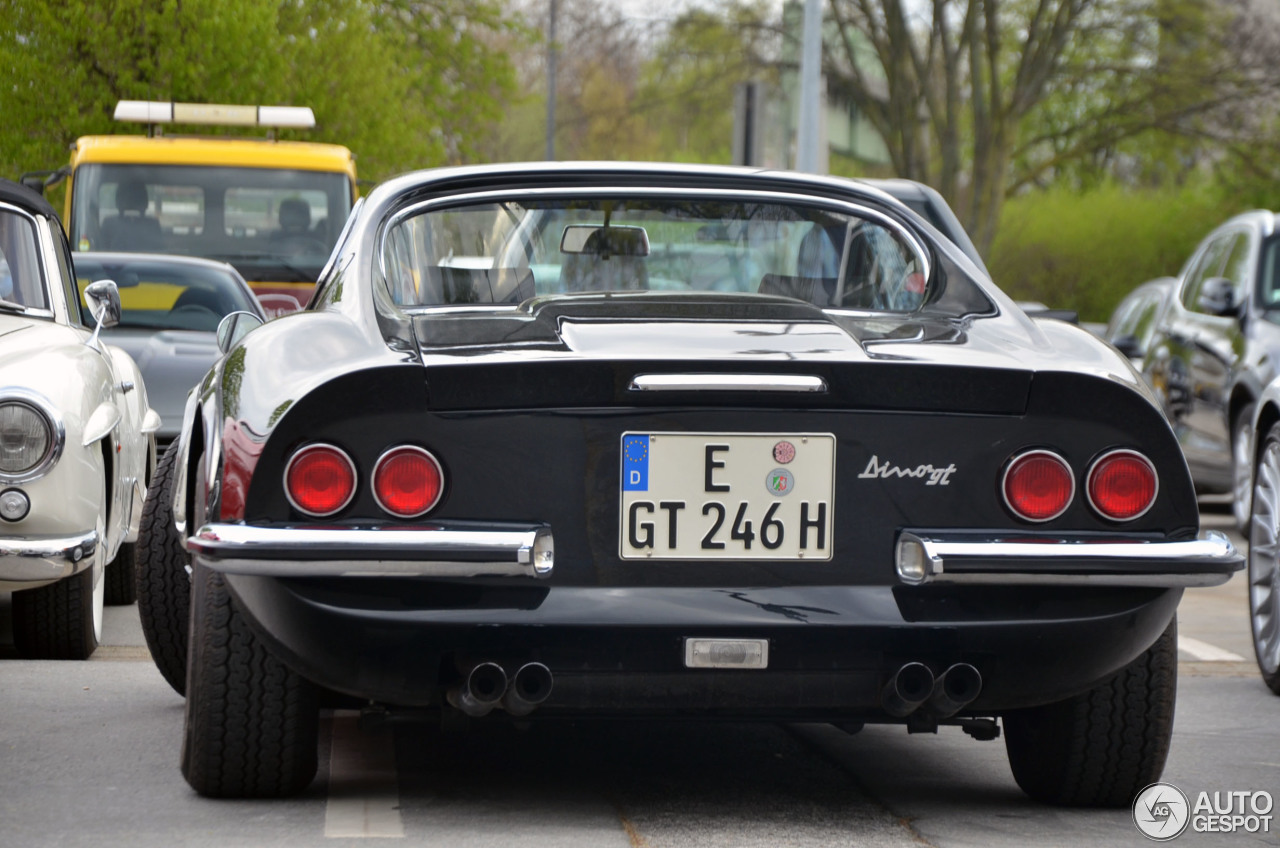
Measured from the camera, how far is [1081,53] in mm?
30844

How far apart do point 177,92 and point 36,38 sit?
5.02 ft

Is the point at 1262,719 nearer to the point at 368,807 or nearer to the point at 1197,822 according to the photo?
the point at 1197,822

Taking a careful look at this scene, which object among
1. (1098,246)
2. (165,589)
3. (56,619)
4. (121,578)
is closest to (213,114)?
(121,578)

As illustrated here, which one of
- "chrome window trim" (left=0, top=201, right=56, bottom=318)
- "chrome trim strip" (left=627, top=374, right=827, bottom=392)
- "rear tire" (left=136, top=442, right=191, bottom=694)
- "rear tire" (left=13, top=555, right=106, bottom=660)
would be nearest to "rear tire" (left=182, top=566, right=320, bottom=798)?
"chrome trim strip" (left=627, top=374, right=827, bottom=392)

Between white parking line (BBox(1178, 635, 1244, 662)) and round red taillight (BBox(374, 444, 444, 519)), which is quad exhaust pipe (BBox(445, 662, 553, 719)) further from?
white parking line (BBox(1178, 635, 1244, 662))

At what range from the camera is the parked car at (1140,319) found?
13.2 metres

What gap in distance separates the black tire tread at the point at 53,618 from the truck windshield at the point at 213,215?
8500 millimetres

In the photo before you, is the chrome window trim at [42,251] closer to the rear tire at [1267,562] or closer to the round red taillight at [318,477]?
the round red taillight at [318,477]

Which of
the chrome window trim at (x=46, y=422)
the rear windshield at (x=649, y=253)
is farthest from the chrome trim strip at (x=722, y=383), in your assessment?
the chrome window trim at (x=46, y=422)

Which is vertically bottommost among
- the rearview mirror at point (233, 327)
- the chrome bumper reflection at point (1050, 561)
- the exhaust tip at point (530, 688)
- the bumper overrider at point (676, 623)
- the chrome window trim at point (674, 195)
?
the exhaust tip at point (530, 688)

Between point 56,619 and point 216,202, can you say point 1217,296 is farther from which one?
point 216,202

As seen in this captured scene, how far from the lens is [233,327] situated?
17.2 feet

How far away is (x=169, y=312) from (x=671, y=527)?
297 inches

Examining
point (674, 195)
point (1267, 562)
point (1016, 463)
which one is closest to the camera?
point (1016, 463)
